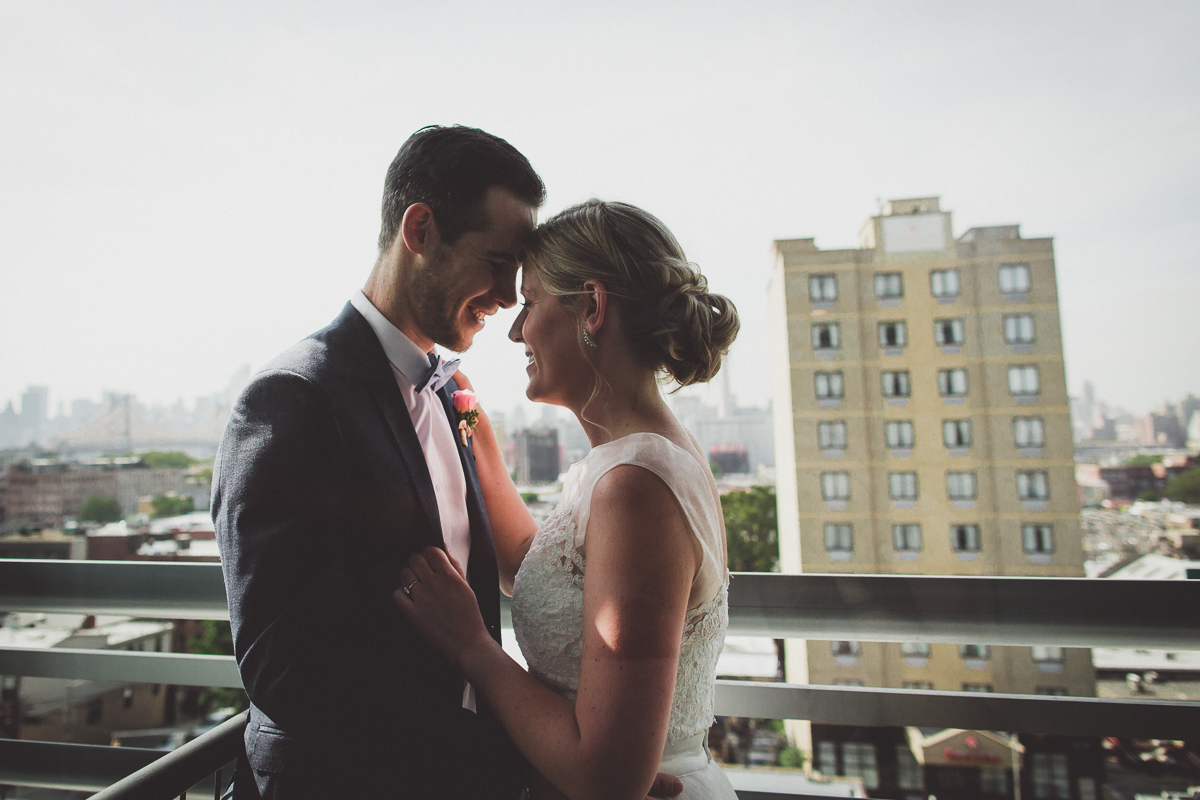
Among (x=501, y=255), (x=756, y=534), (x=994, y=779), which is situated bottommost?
(x=994, y=779)

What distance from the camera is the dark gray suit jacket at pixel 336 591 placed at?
0.84 meters

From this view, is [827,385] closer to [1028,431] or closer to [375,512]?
[1028,431]

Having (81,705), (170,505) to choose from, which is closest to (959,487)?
(170,505)

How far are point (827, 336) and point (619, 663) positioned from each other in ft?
6.83

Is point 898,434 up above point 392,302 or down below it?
below

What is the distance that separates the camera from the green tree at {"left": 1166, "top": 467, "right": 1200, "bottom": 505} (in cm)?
184

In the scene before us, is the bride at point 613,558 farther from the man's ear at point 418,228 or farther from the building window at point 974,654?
the building window at point 974,654

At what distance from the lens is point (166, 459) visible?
87.0 inches

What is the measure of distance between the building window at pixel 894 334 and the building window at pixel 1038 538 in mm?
920

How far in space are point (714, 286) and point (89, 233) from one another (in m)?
2.89

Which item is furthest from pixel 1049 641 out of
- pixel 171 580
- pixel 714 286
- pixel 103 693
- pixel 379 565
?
pixel 103 693

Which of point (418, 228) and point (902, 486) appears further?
point (902, 486)

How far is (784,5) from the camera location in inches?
83.2

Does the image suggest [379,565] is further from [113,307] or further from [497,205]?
[113,307]
